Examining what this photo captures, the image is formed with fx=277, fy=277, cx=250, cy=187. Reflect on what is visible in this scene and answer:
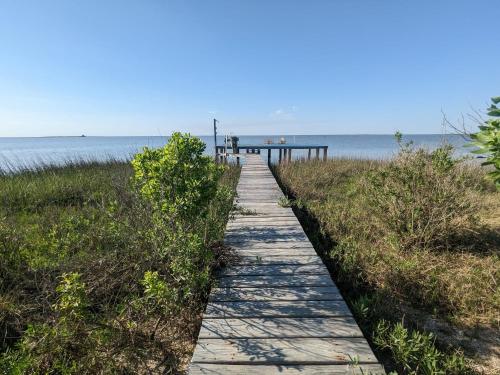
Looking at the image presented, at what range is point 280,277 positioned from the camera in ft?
10.1

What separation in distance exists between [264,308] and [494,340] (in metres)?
2.26

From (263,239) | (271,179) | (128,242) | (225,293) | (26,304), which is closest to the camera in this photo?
(225,293)

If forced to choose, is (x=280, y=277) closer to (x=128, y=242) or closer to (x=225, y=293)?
(x=225, y=293)

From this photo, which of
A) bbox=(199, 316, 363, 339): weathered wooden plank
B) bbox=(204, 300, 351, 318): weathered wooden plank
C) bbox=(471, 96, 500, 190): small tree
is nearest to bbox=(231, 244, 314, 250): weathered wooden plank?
bbox=(204, 300, 351, 318): weathered wooden plank

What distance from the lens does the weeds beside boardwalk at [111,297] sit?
2139 millimetres

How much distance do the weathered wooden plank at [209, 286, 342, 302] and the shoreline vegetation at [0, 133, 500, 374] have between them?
0.22 m

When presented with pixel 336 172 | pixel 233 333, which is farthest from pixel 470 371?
pixel 336 172

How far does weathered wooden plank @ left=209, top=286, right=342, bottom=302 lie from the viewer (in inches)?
106

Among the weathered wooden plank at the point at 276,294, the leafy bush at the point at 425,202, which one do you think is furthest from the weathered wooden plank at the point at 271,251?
the leafy bush at the point at 425,202

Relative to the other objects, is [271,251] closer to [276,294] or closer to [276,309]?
[276,294]

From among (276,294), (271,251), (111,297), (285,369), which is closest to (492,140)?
(285,369)

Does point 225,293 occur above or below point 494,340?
above

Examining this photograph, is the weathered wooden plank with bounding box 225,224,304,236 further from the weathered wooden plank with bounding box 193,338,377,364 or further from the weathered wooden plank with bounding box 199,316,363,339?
the weathered wooden plank with bounding box 193,338,377,364

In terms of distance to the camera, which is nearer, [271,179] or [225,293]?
[225,293]
